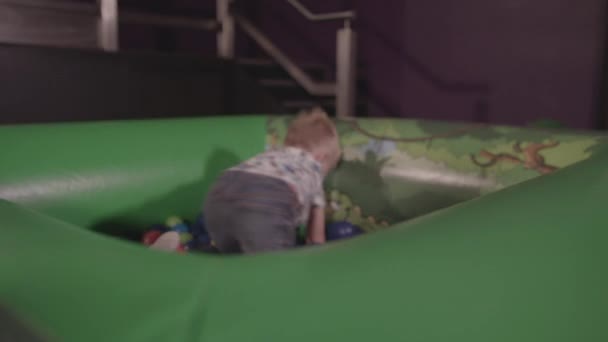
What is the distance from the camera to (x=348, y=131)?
1.77 m

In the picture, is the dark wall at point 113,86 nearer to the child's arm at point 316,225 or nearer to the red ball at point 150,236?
the red ball at point 150,236

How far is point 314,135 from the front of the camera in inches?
64.0

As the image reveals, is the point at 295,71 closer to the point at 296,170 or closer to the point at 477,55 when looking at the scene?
the point at 477,55

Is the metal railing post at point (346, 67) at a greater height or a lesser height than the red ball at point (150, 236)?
greater

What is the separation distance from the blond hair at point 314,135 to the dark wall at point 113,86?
1.40m

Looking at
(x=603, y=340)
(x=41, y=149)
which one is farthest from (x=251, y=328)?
(x=41, y=149)

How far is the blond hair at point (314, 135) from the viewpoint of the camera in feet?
5.25

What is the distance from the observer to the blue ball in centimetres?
164

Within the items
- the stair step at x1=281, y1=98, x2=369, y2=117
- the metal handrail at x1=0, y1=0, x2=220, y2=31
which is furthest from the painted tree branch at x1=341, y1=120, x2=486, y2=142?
the stair step at x1=281, y1=98, x2=369, y2=117

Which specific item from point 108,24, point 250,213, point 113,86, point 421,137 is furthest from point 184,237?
point 108,24

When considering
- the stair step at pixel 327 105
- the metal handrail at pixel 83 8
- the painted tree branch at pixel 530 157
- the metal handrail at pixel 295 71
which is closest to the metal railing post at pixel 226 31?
the metal handrail at pixel 295 71

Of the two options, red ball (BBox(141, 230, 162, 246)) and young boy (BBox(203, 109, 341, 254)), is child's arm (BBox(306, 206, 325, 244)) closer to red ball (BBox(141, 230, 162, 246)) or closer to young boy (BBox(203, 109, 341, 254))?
young boy (BBox(203, 109, 341, 254))

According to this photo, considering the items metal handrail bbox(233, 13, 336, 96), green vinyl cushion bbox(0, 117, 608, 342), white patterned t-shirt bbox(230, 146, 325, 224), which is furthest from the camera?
metal handrail bbox(233, 13, 336, 96)

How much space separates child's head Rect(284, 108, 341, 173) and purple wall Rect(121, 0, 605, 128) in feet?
5.64
